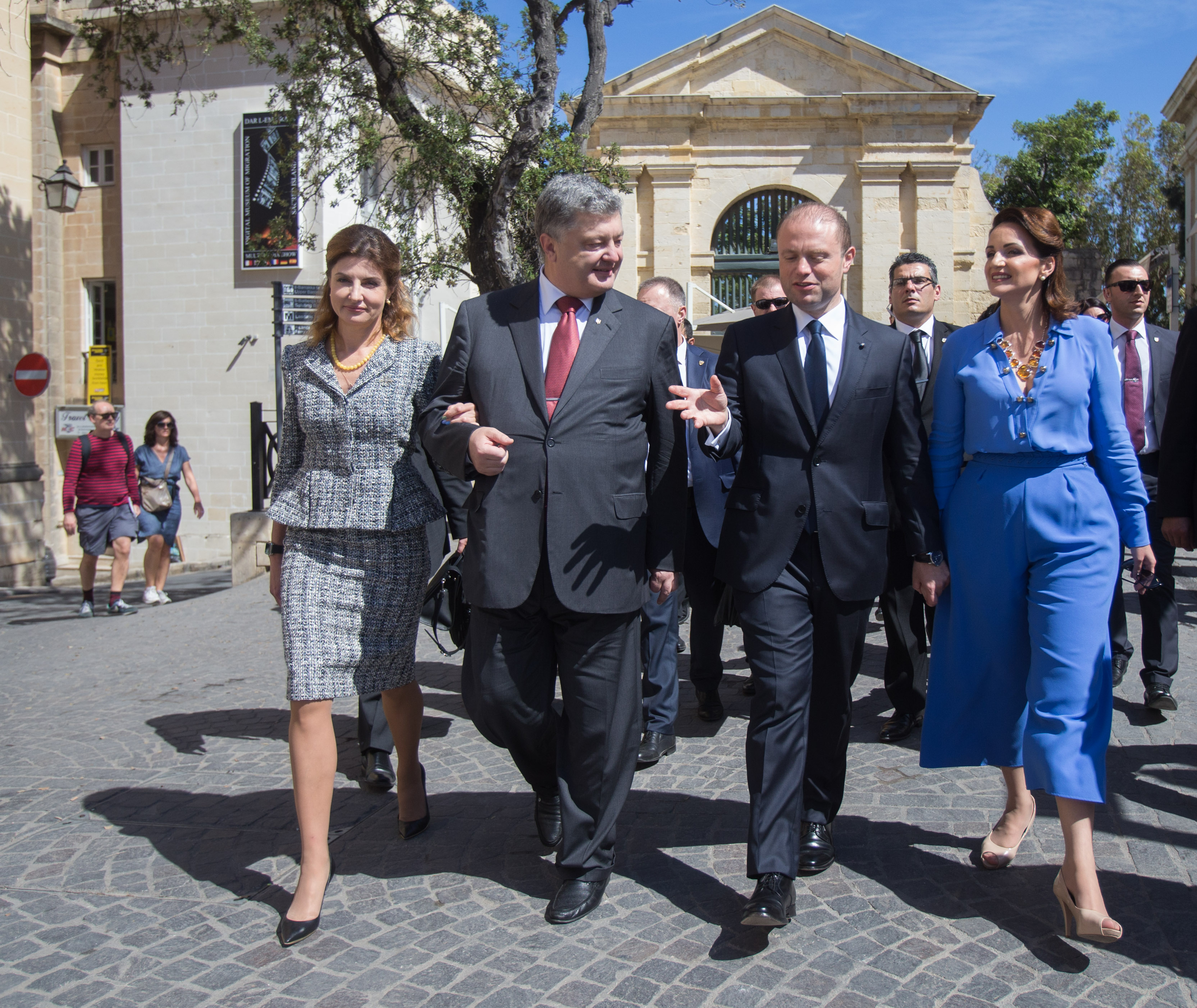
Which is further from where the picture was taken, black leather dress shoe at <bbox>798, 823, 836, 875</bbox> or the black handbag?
the black handbag

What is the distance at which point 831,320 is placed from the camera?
138 inches

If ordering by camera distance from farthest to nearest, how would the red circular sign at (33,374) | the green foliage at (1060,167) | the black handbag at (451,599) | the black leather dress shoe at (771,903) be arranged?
the green foliage at (1060,167) → the red circular sign at (33,374) → the black handbag at (451,599) → the black leather dress shoe at (771,903)

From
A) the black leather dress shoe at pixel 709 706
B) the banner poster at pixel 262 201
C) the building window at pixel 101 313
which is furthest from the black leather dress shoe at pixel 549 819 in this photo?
the building window at pixel 101 313

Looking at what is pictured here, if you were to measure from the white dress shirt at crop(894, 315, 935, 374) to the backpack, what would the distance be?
799cm

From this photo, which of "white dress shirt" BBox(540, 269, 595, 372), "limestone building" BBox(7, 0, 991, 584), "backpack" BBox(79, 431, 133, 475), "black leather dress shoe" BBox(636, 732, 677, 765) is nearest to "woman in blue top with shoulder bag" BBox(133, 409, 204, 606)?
"backpack" BBox(79, 431, 133, 475)

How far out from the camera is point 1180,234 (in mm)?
44344

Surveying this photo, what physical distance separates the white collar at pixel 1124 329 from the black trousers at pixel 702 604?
9.37ft

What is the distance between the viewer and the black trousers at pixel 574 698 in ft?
11.0

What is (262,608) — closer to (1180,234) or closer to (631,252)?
(631,252)

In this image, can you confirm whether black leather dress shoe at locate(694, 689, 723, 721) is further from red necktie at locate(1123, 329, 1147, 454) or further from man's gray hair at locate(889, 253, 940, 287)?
red necktie at locate(1123, 329, 1147, 454)

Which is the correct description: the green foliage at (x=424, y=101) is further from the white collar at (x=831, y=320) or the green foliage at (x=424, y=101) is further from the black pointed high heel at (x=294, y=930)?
the black pointed high heel at (x=294, y=930)

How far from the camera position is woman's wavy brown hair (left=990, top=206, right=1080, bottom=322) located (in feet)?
11.2

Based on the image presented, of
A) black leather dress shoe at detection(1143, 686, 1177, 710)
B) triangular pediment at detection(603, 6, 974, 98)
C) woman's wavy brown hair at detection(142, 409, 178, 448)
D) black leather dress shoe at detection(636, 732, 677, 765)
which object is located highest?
triangular pediment at detection(603, 6, 974, 98)

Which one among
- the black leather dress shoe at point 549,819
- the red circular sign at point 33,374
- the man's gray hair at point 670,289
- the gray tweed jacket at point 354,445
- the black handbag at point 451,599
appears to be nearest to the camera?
the gray tweed jacket at point 354,445
